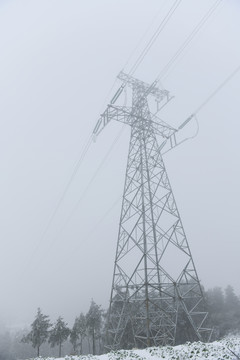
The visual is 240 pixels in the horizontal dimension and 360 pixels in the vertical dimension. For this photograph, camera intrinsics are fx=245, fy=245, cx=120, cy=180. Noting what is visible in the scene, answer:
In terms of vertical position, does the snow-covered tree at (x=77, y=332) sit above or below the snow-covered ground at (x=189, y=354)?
below

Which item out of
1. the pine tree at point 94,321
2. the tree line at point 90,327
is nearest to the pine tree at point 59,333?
the tree line at point 90,327

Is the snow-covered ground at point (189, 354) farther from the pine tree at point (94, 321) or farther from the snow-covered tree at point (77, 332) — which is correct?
the snow-covered tree at point (77, 332)

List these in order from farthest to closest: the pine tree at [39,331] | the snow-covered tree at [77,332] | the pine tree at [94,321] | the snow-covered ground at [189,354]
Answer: the snow-covered tree at [77,332] < the pine tree at [94,321] < the pine tree at [39,331] < the snow-covered ground at [189,354]

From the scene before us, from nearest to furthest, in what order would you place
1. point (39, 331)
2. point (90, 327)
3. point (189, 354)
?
point (189, 354) → point (39, 331) → point (90, 327)

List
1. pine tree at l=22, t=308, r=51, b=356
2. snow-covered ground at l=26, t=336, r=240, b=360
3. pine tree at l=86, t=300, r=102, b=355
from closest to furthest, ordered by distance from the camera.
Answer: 1. snow-covered ground at l=26, t=336, r=240, b=360
2. pine tree at l=22, t=308, r=51, b=356
3. pine tree at l=86, t=300, r=102, b=355

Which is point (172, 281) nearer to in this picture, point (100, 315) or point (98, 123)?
point (98, 123)

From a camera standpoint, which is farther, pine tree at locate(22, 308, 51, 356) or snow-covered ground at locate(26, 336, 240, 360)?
pine tree at locate(22, 308, 51, 356)

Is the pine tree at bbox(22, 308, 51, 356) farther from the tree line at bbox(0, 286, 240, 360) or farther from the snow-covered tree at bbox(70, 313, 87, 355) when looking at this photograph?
the snow-covered tree at bbox(70, 313, 87, 355)

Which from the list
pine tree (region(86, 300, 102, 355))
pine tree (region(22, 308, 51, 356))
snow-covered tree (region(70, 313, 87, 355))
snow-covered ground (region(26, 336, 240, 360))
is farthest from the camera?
snow-covered tree (region(70, 313, 87, 355))

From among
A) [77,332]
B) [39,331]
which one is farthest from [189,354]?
[77,332]

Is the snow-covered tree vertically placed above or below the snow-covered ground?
below

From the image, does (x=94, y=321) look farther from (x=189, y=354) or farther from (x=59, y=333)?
(x=189, y=354)

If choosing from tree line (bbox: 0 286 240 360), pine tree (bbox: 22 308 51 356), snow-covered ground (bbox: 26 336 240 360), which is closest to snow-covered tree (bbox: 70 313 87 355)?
tree line (bbox: 0 286 240 360)

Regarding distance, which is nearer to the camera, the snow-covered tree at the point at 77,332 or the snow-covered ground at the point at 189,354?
the snow-covered ground at the point at 189,354
